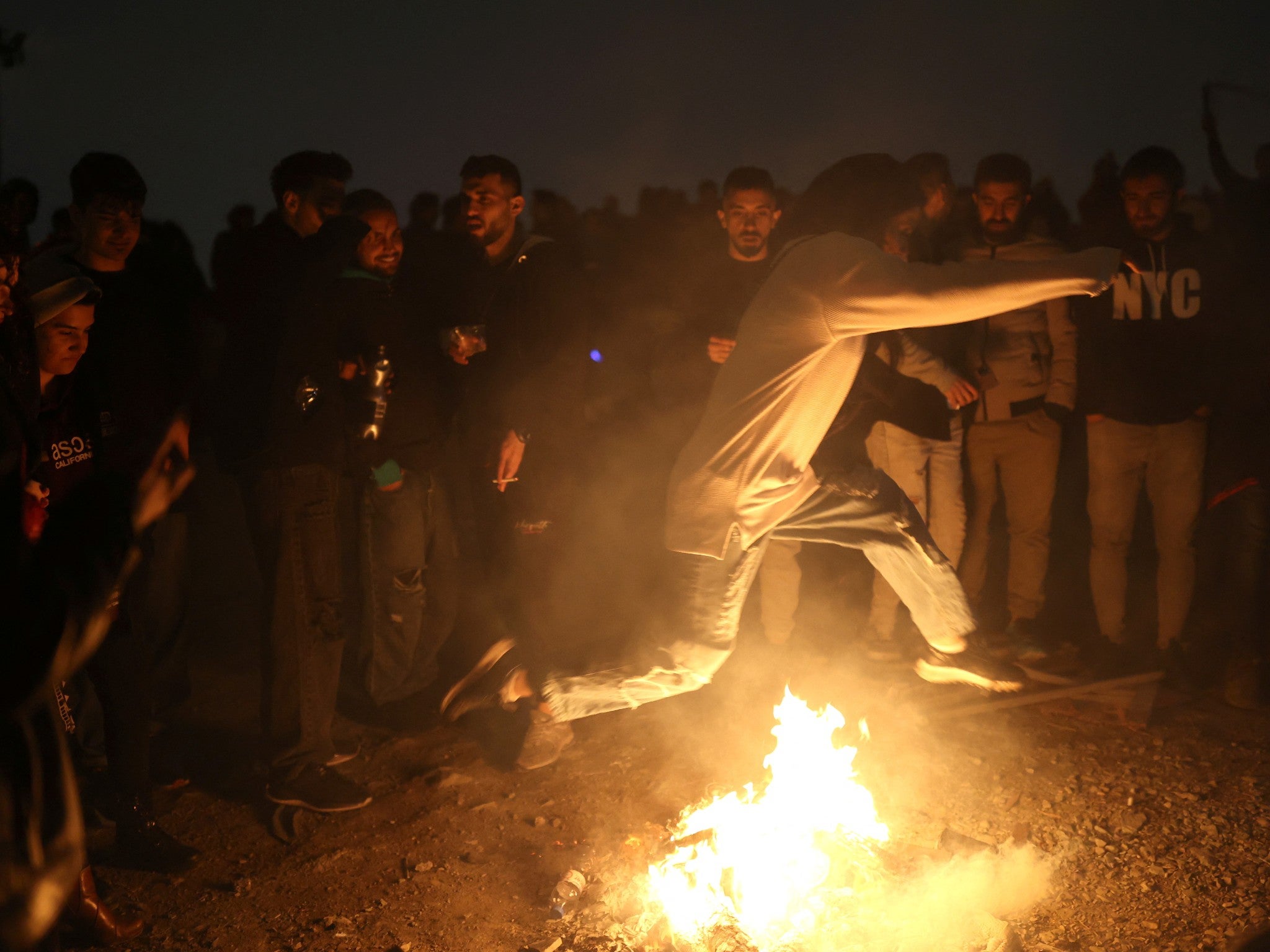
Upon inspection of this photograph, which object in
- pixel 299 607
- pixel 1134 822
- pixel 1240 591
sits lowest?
pixel 1134 822

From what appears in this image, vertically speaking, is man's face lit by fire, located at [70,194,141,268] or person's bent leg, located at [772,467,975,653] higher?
man's face lit by fire, located at [70,194,141,268]

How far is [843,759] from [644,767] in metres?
1.04

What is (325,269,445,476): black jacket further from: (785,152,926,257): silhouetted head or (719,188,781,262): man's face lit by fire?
(785,152,926,257): silhouetted head

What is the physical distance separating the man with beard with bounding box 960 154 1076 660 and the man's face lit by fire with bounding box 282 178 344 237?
3467mm

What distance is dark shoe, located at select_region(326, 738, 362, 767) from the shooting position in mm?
4543

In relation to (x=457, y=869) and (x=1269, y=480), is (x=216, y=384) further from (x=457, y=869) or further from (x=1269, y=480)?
(x=1269, y=480)

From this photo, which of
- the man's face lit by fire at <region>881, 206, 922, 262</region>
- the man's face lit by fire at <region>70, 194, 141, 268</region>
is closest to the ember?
the man's face lit by fire at <region>881, 206, 922, 262</region>

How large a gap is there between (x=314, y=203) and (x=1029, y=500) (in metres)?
4.33

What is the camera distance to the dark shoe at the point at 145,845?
366 centimetres

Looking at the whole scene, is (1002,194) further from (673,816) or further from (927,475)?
(673,816)

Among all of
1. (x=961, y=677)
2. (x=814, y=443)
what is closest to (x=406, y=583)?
(x=814, y=443)

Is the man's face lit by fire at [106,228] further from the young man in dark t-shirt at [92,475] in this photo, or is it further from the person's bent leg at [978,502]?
the person's bent leg at [978,502]

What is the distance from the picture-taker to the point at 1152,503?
215 inches

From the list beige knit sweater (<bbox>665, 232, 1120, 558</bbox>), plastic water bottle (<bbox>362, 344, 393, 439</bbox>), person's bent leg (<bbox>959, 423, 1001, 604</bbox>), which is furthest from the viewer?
person's bent leg (<bbox>959, 423, 1001, 604</bbox>)
